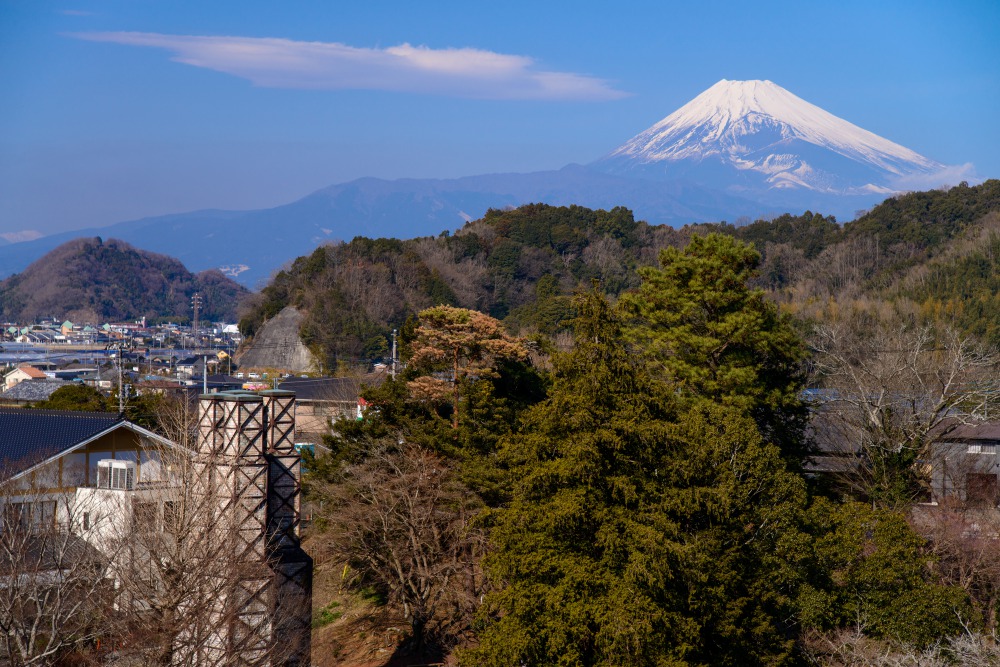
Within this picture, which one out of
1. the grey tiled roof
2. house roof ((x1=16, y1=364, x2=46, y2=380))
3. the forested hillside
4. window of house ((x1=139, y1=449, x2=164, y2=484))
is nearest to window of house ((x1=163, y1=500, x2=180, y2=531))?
window of house ((x1=139, y1=449, x2=164, y2=484))

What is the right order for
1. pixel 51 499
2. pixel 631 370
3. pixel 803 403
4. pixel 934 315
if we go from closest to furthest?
pixel 631 370
pixel 51 499
pixel 803 403
pixel 934 315

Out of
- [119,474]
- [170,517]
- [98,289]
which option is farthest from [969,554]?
[98,289]

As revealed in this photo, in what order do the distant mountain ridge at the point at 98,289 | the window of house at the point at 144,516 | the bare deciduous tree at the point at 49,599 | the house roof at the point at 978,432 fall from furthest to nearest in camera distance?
the distant mountain ridge at the point at 98,289, the house roof at the point at 978,432, the window of house at the point at 144,516, the bare deciduous tree at the point at 49,599

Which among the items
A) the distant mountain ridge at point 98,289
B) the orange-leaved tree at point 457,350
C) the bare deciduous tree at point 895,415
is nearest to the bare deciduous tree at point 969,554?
the bare deciduous tree at point 895,415

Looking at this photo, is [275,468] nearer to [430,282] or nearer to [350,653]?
[350,653]

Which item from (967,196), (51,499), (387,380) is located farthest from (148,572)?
(967,196)

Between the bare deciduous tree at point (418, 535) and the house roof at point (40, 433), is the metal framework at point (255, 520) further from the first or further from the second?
the house roof at point (40, 433)
